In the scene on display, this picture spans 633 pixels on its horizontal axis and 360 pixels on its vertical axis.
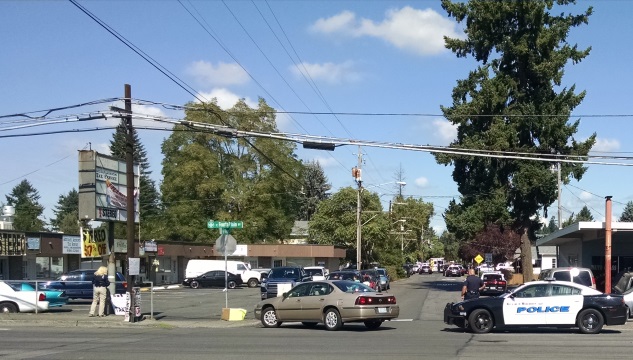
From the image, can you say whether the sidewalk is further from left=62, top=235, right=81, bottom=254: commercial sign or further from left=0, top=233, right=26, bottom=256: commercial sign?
left=62, top=235, right=81, bottom=254: commercial sign

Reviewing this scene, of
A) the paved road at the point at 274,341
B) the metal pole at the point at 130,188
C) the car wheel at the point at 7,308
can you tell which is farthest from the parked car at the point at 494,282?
the car wheel at the point at 7,308

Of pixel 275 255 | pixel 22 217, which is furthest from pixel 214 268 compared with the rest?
pixel 22 217

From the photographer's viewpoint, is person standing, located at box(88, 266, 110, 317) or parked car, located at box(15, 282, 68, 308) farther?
parked car, located at box(15, 282, 68, 308)

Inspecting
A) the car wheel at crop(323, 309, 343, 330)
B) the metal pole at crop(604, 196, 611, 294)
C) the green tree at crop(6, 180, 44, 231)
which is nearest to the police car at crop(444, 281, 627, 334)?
the car wheel at crop(323, 309, 343, 330)

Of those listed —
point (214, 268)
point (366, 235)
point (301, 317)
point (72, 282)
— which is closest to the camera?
point (301, 317)

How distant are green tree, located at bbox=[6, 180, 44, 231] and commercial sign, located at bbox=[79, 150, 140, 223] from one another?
3257 inches

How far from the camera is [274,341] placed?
60.8 feet

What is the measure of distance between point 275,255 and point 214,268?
11942 millimetres

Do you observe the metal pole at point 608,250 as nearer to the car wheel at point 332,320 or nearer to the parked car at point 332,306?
the parked car at point 332,306

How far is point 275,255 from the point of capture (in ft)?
235

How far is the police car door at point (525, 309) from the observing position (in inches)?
814

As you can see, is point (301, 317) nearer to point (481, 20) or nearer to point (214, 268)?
point (481, 20)

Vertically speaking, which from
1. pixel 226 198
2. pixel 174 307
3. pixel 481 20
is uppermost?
pixel 481 20

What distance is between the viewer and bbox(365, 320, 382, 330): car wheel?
72.7 feet
